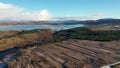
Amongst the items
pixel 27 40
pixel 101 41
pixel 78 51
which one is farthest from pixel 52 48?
pixel 27 40

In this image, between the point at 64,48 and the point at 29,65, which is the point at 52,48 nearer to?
the point at 64,48

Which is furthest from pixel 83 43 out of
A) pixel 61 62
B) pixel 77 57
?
pixel 61 62

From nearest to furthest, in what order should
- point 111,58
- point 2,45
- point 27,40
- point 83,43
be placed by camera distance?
point 111,58 < point 83,43 < point 2,45 < point 27,40

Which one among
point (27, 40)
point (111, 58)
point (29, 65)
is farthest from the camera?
point (27, 40)

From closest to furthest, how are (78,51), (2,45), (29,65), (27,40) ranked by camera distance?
1. (29,65)
2. (78,51)
3. (2,45)
4. (27,40)

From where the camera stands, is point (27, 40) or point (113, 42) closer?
point (113, 42)

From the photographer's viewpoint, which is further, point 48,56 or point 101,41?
point 101,41

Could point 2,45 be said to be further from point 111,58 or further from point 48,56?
point 111,58

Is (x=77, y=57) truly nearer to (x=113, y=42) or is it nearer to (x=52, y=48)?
(x=52, y=48)

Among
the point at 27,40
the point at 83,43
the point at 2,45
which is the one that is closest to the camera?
the point at 83,43
